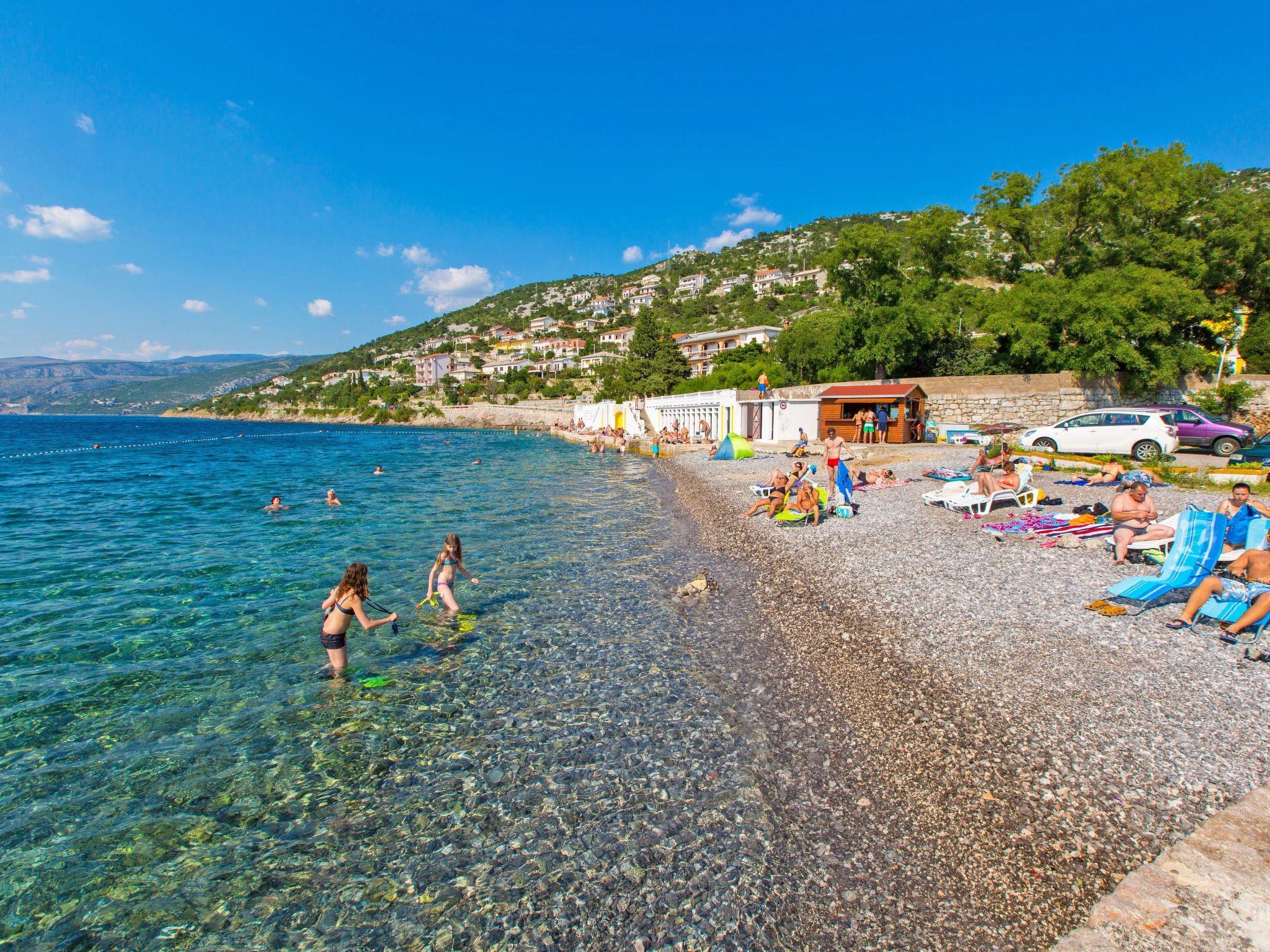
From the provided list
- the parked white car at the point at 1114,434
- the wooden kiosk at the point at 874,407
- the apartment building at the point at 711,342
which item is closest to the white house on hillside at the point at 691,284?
the apartment building at the point at 711,342

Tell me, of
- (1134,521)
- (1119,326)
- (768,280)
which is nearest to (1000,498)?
(1134,521)

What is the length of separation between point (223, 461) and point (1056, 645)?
4570 cm

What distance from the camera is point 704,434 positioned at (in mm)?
37750

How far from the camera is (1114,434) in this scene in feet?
60.6

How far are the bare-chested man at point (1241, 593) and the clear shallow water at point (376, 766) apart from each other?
5094 millimetres

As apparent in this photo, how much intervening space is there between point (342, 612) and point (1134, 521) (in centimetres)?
1125

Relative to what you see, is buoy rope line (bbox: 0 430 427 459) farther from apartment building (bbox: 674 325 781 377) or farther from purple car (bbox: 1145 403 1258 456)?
purple car (bbox: 1145 403 1258 456)

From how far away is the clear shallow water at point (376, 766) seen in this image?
12.0 ft

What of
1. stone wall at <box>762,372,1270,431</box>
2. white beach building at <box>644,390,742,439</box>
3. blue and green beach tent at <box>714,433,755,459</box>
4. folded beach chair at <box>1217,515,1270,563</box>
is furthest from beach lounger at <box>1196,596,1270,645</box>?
white beach building at <box>644,390,742,439</box>

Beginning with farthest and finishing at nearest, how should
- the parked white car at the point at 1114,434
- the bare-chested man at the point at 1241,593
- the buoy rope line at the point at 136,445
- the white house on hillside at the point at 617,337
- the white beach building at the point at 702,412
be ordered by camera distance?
the white house on hillside at the point at 617,337, the buoy rope line at the point at 136,445, the white beach building at the point at 702,412, the parked white car at the point at 1114,434, the bare-chested man at the point at 1241,593

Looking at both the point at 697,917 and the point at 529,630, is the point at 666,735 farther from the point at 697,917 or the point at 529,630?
the point at 529,630

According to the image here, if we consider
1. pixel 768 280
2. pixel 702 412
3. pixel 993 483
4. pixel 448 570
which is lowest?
pixel 448 570

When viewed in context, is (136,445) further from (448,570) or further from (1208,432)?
(1208,432)

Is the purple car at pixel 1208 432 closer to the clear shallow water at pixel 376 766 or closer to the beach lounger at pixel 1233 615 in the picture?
the beach lounger at pixel 1233 615
